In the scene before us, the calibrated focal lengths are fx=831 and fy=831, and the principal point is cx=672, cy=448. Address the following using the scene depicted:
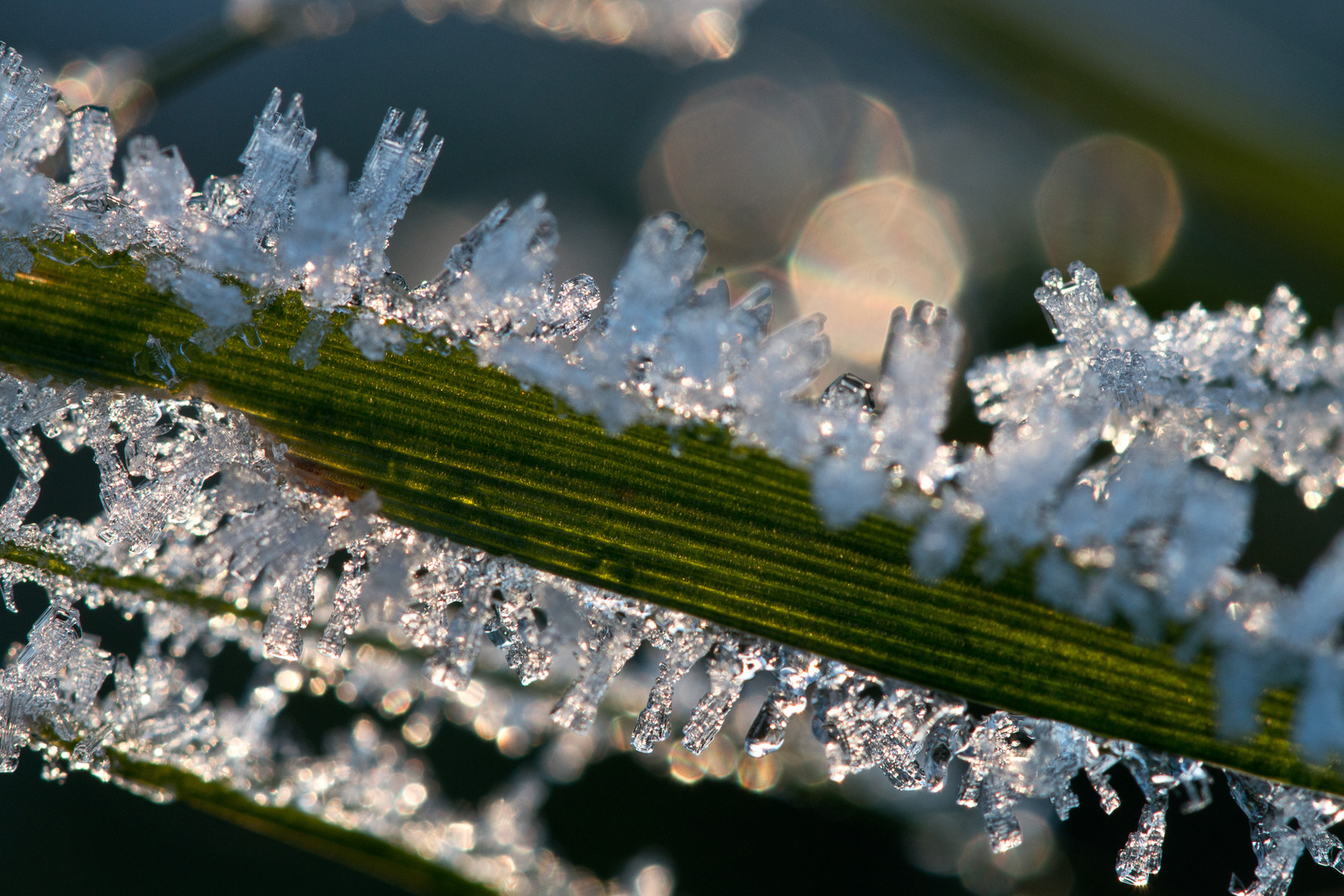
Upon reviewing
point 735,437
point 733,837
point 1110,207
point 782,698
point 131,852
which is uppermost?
point 1110,207

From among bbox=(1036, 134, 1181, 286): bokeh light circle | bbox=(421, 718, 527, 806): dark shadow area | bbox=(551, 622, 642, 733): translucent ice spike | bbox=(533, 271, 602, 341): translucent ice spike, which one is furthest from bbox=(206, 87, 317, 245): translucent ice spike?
bbox=(1036, 134, 1181, 286): bokeh light circle

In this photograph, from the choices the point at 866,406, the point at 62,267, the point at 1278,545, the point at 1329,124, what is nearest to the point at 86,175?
the point at 62,267

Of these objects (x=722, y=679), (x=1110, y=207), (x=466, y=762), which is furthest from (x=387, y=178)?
(x=1110, y=207)

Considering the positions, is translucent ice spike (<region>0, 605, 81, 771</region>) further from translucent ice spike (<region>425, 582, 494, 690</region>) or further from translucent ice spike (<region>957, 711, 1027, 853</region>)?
translucent ice spike (<region>957, 711, 1027, 853</region>)

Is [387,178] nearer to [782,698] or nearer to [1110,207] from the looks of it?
[782,698]

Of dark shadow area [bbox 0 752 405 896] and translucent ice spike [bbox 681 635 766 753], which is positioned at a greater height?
translucent ice spike [bbox 681 635 766 753]

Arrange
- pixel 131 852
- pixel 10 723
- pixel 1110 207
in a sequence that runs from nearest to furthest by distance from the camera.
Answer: pixel 10 723 < pixel 131 852 < pixel 1110 207

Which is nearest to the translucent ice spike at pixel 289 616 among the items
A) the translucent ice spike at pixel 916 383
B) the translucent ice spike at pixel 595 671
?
the translucent ice spike at pixel 595 671
